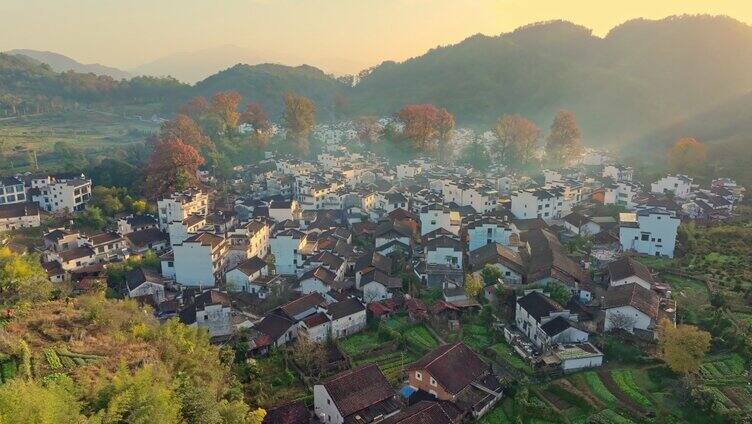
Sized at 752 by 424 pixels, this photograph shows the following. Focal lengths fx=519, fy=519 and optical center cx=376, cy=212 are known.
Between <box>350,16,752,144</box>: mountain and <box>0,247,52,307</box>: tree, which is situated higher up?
<box>350,16,752,144</box>: mountain

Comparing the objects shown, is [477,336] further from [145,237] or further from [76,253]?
[76,253]

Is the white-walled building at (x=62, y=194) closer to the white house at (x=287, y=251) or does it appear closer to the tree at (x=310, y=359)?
the white house at (x=287, y=251)

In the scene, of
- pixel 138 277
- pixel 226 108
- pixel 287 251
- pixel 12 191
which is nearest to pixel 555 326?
pixel 287 251

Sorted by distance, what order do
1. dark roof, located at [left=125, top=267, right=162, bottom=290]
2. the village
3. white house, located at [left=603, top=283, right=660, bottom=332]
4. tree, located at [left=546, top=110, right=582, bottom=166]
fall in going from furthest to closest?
1. tree, located at [left=546, top=110, right=582, bottom=166]
2. dark roof, located at [left=125, top=267, right=162, bottom=290]
3. white house, located at [left=603, top=283, right=660, bottom=332]
4. the village

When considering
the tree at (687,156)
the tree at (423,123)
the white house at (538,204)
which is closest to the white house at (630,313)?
the white house at (538,204)

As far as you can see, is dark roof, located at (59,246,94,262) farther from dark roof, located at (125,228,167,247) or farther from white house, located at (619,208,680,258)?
white house, located at (619,208,680,258)

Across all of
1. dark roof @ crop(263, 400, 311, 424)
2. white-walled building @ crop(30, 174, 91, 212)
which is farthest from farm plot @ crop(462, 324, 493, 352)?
white-walled building @ crop(30, 174, 91, 212)
